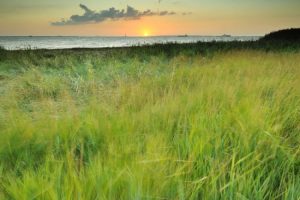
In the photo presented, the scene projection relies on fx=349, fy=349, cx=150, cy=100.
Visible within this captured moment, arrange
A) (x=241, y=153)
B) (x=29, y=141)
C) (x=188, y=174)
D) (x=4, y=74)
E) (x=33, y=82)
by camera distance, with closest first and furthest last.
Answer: (x=188, y=174) → (x=241, y=153) → (x=29, y=141) → (x=33, y=82) → (x=4, y=74)

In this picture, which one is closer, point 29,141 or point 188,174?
point 188,174

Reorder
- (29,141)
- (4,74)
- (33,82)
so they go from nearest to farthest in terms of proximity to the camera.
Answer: (29,141) < (33,82) < (4,74)

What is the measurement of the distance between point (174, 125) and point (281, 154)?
4.00 feet

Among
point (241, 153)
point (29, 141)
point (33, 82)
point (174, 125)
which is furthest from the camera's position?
point (33, 82)

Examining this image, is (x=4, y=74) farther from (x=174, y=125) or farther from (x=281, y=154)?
(x=281, y=154)

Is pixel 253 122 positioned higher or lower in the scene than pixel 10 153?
higher

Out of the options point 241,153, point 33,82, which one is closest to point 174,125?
point 241,153

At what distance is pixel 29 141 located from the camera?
3.28 meters

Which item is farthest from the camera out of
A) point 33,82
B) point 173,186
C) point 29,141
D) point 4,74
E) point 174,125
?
point 4,74

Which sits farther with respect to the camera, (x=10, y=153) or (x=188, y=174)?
(x=10, y=153)

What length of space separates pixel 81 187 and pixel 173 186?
57 cm

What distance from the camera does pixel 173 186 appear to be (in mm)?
2189

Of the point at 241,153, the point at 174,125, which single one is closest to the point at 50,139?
the point at 174,125

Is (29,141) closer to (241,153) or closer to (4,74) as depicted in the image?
(241,153)
